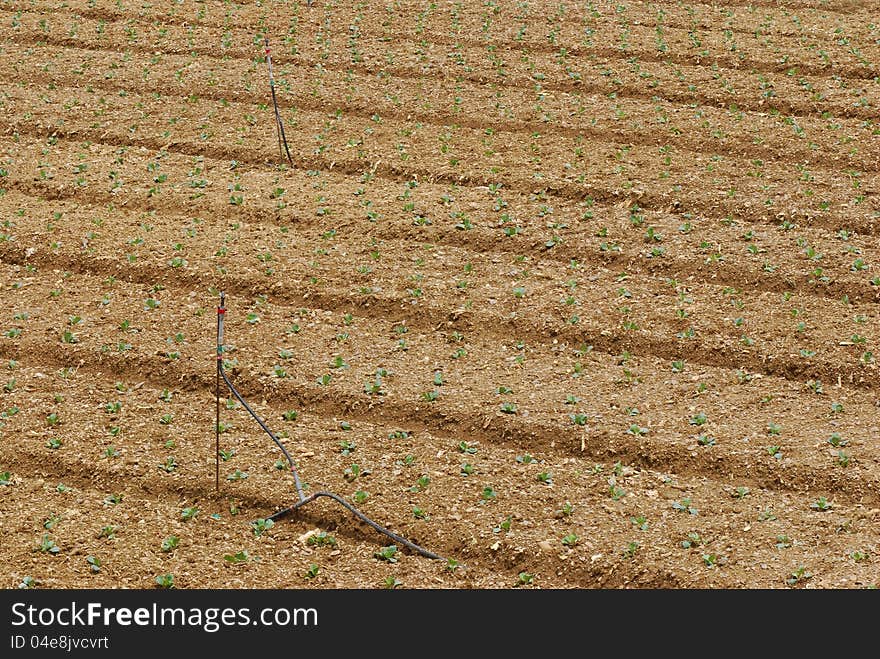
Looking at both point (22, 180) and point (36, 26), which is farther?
point (36, 26)

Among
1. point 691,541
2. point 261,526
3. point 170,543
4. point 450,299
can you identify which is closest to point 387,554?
point 261,526

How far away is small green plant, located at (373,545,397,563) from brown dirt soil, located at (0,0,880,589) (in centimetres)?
2

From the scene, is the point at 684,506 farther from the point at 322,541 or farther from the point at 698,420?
the point at 322,541

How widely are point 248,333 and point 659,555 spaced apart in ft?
12.1

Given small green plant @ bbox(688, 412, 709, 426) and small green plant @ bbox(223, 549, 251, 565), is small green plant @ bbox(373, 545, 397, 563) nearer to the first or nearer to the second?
small green plant @ bbox(223, 549, 251, 565)

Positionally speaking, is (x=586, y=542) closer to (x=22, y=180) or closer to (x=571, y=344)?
(x=571, y=344)

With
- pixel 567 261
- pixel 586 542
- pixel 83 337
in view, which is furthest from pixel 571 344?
pixel 83 337

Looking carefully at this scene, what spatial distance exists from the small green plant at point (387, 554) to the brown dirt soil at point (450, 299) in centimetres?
2

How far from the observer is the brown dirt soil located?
7133mm

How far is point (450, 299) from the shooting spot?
9164 mm

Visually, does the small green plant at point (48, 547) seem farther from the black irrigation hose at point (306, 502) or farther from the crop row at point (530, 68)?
the crop row at point (530, 68)

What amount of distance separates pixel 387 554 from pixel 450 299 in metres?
2.74

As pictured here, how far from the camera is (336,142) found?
11359mm

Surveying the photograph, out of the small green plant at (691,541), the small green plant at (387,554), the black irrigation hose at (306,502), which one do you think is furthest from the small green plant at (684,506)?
the small green plant at (387,554)
